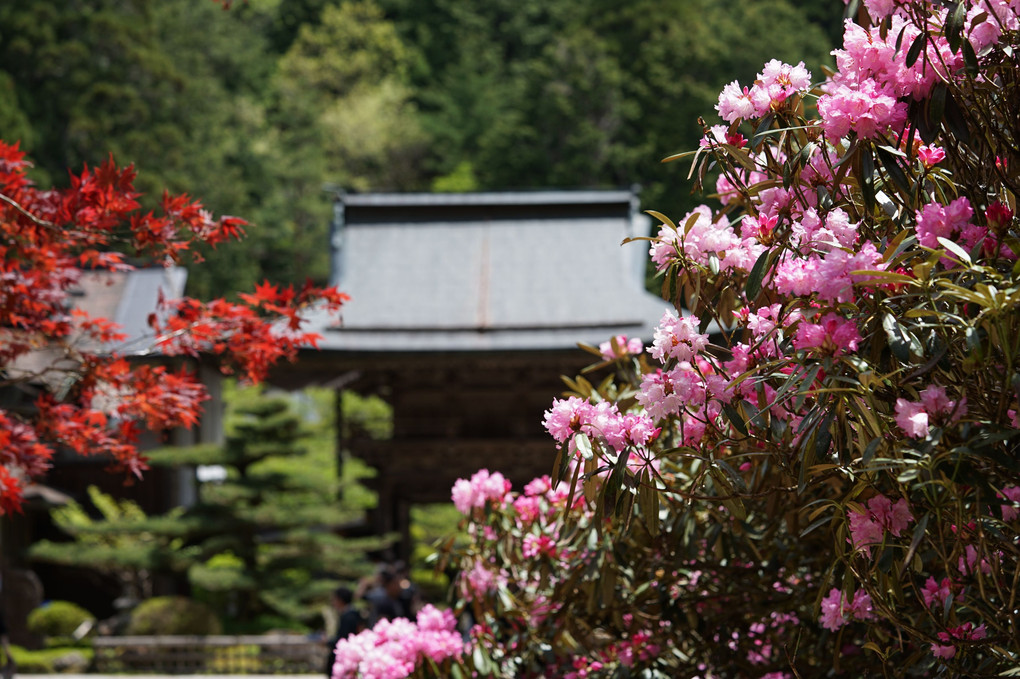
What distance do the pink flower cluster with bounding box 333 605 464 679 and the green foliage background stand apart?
1673 centimetres

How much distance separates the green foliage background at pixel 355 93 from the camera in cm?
2406

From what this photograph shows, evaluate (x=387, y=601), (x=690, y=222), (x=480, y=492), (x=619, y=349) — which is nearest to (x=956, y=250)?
(x=690, y=222)

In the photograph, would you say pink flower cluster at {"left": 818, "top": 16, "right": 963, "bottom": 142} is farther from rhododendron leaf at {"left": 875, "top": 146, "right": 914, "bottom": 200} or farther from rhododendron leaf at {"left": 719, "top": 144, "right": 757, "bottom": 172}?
rhododendron leaf at {"left": 719, "top": 144, "right": 757, "bottom": 172}

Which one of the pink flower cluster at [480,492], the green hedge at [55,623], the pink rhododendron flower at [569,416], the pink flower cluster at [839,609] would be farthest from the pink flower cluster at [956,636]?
the green hedge at [55,623]

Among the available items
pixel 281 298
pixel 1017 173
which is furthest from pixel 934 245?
pixel 281 298

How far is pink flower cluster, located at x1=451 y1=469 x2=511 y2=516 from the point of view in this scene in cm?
362

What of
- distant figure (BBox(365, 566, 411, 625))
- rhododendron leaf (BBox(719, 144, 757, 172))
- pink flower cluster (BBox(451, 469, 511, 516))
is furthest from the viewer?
distant figure (BBox(365, 566, 411, 625))

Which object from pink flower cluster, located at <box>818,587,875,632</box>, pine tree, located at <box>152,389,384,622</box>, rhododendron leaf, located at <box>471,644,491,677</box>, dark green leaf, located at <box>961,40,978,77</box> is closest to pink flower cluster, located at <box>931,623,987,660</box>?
pink flower cluster, located at <box>818,587,875,632</box>

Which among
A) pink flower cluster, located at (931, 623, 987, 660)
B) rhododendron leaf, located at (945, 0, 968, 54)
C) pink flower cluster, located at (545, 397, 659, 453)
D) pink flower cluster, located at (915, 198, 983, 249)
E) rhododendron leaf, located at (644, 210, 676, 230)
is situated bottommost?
pink flower cluster, located at (931, 623, 987, 660)

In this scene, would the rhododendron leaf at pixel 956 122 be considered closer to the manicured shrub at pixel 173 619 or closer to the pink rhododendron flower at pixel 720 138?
the pink rhododendron flower at pixel 720 138

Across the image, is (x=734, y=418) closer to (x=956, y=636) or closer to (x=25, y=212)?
(x=956, y=636)

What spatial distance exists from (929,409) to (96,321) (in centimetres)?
335

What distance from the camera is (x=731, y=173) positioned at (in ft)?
7.72

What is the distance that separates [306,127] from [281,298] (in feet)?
96.6
